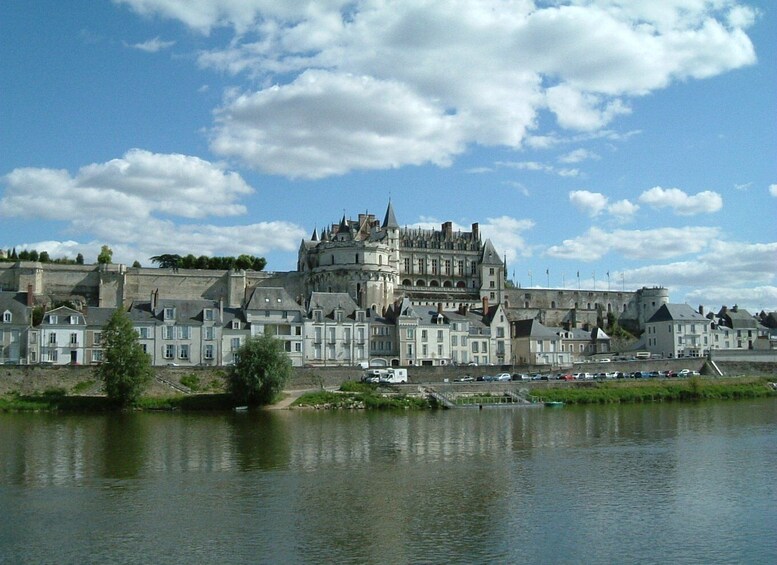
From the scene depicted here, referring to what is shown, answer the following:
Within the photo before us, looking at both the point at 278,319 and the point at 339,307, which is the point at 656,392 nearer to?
the point at 339,307

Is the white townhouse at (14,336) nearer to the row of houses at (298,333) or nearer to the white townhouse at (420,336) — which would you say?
the row of houses at (298,333)

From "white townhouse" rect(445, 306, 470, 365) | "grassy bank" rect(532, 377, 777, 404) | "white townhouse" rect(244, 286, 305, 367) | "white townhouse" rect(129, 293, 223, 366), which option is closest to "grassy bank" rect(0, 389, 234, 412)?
"white townhouse" rect(129, 293, 223, 366)

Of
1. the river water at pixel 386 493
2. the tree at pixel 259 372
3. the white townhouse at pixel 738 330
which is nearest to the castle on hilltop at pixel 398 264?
the white townhouse at pixel 738 330

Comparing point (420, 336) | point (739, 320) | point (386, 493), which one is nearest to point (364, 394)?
point (420, 336)

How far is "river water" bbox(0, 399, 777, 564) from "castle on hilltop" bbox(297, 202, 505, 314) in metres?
36.8

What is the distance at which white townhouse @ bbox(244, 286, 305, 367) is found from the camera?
4812 centimetres

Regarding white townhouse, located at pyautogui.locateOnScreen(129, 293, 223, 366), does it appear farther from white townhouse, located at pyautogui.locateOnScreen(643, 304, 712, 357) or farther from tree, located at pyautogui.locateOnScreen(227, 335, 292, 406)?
white townhouse, located at pyautogui.locateOnScreen(643, 304, 712, 357)

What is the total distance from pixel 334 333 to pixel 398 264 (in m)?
29.1

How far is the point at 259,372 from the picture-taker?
39.3m

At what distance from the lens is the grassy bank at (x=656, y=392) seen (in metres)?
45.2

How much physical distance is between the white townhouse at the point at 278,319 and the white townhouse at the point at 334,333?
0.50m

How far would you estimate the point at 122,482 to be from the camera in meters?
21.0

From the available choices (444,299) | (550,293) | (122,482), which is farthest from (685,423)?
(550,293)

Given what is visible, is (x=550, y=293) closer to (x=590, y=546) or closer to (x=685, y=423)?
(x=685, y=423)
